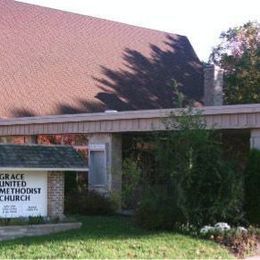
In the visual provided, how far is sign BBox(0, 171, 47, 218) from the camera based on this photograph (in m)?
15.9

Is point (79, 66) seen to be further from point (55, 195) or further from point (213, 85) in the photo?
point (55, 195)

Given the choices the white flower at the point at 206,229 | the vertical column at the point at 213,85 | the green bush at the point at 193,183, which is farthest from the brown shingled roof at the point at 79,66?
the white flower at the point at 206,229

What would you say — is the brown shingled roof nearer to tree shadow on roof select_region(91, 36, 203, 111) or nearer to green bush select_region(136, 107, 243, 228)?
tree shadow on roof select_region(91, 36, 203, 111)

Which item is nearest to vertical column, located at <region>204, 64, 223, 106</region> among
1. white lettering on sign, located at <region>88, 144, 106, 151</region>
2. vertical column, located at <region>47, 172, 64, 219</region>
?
white lettering on sign, located at <region>88, 144, 106, 151</region>

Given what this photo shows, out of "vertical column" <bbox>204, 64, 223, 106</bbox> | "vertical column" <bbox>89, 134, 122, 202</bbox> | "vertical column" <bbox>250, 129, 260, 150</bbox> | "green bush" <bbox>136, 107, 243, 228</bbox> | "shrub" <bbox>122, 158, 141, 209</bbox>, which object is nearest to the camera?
"green bush" <bbox>136, 107, 243, 228</bbox>

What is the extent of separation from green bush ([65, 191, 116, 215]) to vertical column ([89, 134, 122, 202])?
0.60 m

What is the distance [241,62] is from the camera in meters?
32.0

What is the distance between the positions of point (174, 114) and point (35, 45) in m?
13.9

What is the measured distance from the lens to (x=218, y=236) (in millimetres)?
14562

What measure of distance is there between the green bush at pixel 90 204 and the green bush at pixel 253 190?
5.13 meters

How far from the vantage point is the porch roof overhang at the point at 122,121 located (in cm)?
1716

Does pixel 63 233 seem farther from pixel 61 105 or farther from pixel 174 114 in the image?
pixel 61 105

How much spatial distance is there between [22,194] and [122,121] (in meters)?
5.11

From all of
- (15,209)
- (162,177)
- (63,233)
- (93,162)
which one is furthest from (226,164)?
(93,162)
